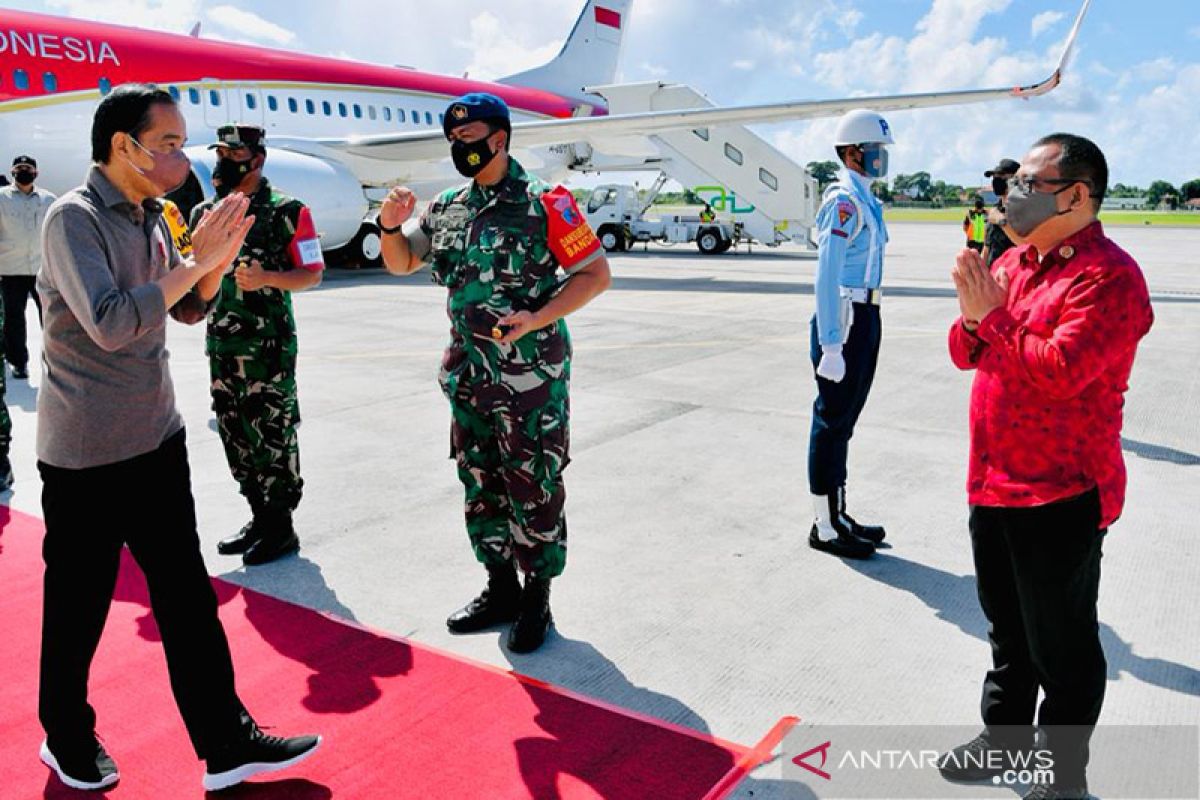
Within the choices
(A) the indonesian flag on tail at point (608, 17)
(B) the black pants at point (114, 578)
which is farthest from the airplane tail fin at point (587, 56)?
(B) the black pants at point (114, 578)

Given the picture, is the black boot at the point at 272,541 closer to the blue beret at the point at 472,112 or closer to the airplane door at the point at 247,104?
the blue beret at the point at 472,112

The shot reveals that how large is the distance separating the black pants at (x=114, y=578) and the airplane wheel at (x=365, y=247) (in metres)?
16.9

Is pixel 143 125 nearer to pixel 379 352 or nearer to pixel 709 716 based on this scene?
pixel 709 716

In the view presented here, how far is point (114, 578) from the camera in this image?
2621mm

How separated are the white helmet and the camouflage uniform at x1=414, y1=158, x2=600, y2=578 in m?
1.56

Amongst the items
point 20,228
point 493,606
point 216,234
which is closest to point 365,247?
point 20,228

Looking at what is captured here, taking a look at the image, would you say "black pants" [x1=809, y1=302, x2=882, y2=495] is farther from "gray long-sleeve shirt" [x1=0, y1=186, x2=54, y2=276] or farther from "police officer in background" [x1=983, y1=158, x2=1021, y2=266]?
"gray long-sleeve shirt" [x1=0, y1=186, x2=54, y2=276]

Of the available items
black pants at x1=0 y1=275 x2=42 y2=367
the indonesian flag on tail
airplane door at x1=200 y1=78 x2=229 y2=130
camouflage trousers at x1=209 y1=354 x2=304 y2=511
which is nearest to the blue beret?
camouflage trousers at x1=209 y1=354 x2=304 y2=511

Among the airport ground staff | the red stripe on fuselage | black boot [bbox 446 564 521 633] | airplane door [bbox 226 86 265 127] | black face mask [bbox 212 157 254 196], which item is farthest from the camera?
airplane door [bbox 226 86 265 127]

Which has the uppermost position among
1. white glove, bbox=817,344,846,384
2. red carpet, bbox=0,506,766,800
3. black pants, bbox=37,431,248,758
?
white glove, bbox=817,344,846,384

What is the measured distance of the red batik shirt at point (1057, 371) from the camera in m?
2.18

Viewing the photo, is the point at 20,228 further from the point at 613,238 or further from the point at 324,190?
the point at 613,238

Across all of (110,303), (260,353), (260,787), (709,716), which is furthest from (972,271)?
(260,353)

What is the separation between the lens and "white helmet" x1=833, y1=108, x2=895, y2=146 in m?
4.25
